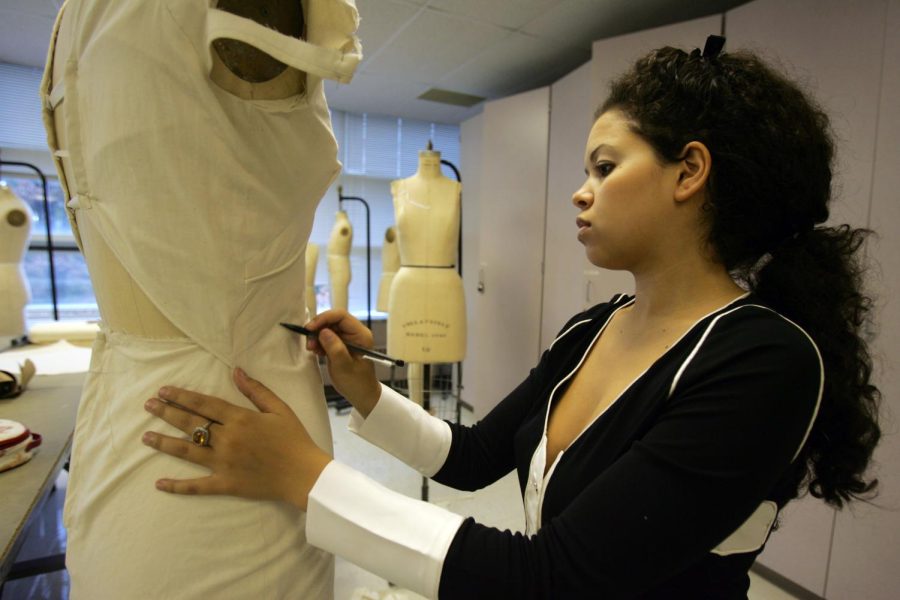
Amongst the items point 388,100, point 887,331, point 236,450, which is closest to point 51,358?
point 236,450

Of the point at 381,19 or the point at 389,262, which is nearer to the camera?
the point at 381,19

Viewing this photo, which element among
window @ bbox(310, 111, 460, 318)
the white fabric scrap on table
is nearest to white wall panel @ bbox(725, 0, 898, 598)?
the white fabric scrap on table

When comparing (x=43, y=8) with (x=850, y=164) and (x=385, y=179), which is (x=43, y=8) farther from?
(x=850, y=164)

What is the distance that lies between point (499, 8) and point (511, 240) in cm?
143

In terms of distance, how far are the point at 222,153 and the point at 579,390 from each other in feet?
2.28

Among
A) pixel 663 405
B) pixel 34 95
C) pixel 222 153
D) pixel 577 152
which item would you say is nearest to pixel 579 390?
pixel 663 405

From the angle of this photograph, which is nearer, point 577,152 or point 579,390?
point 579,390

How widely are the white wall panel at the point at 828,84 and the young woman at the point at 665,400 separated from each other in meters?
1.18

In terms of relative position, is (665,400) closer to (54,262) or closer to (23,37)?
(23,37)

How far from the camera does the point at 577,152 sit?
9.37ft

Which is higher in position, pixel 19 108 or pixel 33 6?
pixel 33 6

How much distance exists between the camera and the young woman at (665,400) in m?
0.60

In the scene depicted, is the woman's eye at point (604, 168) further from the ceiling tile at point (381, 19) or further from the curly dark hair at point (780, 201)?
the ceiling tile at point (381, 19)

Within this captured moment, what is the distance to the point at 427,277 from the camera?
2611 mm
